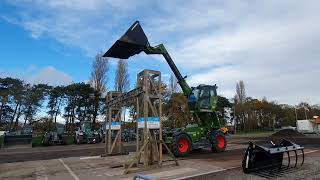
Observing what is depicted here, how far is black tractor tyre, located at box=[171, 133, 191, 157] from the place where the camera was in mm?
17672

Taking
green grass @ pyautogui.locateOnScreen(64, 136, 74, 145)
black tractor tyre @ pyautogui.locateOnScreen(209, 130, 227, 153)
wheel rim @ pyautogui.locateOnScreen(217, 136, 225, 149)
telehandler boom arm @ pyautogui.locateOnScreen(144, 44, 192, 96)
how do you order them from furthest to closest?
green grass @ pyautogui.locateOnScreen(64, 136, 74, 145), wheel rim @ pyautogui.locateOnScreen(217, 136, 225, 149), black tractor tyre @ pyautogui.locateOnScreen(209, 130, 227, 153), telehandler boom arm @ pyautogui.locateOnScreen(144, 44, 192, 96)

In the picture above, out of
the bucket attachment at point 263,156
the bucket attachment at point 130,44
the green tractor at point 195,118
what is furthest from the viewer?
the green tractor at point 195,118

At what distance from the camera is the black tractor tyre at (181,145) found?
58.0ft

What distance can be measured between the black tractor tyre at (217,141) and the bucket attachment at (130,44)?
21.4ft

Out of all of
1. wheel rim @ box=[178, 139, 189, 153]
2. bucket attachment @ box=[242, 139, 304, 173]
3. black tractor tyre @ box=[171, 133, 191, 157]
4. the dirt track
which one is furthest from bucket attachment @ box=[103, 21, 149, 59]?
bucket attachment @ box=[242, 139, 304, 173]

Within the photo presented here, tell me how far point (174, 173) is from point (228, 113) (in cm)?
8110

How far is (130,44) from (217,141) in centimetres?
767

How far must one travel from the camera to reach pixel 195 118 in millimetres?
20703

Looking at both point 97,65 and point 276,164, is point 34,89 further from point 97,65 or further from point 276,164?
point 276,164

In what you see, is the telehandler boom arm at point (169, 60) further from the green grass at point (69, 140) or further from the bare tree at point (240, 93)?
the bare tree at point (240, 93)

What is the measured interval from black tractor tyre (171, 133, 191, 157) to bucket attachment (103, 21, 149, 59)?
4.88 m

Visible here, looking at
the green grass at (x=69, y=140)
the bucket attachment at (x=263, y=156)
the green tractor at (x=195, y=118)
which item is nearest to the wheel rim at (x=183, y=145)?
the green tractor at (x=195, y=118)

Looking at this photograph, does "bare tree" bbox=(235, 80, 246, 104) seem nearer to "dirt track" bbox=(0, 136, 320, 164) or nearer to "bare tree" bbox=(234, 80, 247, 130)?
"bare tree" bbox=(234, 80, 247, 130)

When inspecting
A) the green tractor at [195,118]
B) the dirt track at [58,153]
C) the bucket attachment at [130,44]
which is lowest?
the dirt track at [58,153]
